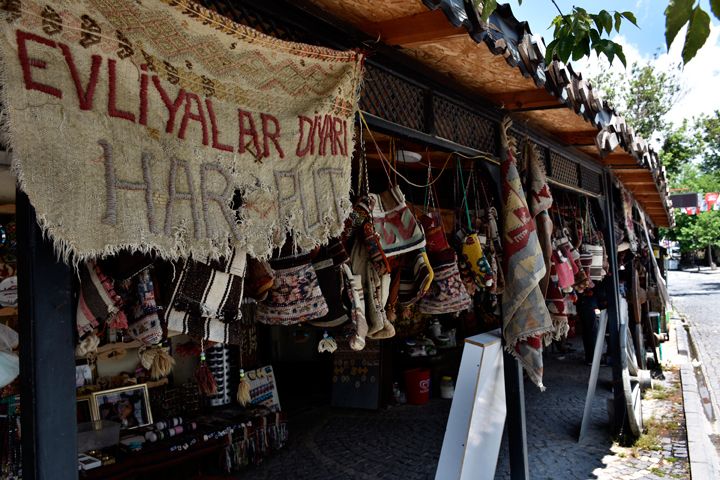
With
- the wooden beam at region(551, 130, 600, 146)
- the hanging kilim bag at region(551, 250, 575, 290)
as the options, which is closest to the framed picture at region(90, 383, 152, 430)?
the hanging kilim bag at region(551, 250, 575, 290)

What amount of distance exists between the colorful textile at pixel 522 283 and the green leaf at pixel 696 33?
220cm

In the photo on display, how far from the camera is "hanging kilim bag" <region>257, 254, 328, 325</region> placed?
2.34 m

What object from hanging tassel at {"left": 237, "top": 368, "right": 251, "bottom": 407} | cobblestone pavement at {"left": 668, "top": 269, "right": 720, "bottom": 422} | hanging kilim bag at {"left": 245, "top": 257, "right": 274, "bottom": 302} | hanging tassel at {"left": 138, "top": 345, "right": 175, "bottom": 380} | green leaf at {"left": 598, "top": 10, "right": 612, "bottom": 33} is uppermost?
green leaf at {"left": 598, "top": 10, "right": 612, "bottom": 33}

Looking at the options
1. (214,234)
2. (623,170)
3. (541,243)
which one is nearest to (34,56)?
(214,234)

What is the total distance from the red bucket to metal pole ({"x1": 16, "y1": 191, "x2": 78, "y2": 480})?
21.0ft

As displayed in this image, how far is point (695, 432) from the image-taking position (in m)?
6.16

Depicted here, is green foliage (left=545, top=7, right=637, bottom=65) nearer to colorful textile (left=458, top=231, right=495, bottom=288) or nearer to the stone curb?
colorful textile (left=458, top=231, right=495, bottom=288)

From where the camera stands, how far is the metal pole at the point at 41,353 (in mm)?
1414

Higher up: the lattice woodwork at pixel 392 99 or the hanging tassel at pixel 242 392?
the lattice woodwork at pixel 392 99

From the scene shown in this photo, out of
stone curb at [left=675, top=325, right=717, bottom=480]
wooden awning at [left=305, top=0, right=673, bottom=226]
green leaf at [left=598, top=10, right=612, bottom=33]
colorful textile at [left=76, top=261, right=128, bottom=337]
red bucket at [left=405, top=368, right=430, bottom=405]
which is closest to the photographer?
colorful textile at [left=76, top=261, right=128, bottom=337]

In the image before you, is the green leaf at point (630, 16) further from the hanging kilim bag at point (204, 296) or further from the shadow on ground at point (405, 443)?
the shadow on ground at point (405, 443)

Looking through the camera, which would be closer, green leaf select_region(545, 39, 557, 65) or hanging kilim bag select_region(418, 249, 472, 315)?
green leaf select_region(545, 39, 557, 65)

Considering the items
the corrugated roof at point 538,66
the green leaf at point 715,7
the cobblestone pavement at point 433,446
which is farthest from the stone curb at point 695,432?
the green leaf at point 715,7

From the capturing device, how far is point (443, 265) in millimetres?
3254
